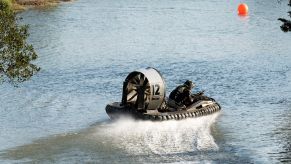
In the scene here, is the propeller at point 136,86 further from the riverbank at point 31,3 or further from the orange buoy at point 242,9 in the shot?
the riverbank at point 31,3

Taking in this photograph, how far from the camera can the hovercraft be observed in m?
42.3

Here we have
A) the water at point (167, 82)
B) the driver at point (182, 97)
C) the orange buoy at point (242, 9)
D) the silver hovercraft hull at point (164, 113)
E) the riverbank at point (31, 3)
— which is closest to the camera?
the water at point (167, 82)

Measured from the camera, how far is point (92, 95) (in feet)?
180

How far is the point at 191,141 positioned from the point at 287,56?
35625mm

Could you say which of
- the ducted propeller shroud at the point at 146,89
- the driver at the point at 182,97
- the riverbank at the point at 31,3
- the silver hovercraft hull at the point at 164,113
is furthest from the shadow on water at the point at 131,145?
the riverbank at the point at 31,3

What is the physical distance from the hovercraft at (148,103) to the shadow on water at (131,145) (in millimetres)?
475

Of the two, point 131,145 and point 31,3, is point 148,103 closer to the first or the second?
point 131,145

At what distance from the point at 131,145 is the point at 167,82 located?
71.2 feet

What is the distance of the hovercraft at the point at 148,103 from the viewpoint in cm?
4231

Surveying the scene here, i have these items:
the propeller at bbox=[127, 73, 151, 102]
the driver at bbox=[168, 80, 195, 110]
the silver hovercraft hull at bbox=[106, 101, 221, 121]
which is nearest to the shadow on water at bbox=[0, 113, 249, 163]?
the silver hovercraft hull at bbox=[106, 101, 221, 121]

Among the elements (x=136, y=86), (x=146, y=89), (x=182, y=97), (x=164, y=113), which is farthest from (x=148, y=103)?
(x=182, y=97)

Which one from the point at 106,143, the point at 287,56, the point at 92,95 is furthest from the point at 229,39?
the point at 106,143

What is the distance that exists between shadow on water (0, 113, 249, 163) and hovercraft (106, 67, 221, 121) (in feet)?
1.56

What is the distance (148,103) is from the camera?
42500mm
